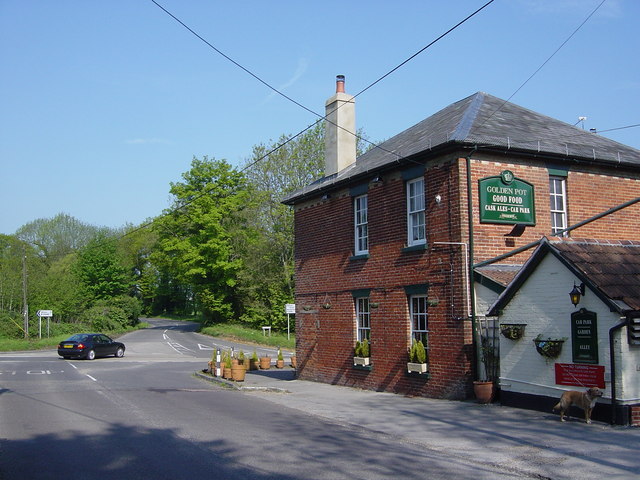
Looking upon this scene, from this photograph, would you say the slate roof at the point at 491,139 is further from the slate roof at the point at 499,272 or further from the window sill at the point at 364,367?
the window sill at the point at 364,367

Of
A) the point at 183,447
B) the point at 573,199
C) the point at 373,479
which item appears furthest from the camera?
the point at 573,199

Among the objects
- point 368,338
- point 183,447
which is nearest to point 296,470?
point 183,447

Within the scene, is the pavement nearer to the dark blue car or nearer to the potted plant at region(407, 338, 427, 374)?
the potted plant at region(407, 338, 427, 374)

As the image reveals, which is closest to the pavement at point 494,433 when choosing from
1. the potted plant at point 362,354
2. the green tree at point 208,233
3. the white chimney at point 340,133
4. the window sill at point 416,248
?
the potted plant at point 362,354

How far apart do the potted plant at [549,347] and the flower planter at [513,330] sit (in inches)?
20.9

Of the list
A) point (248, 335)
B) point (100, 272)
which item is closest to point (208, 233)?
point (248, 335)

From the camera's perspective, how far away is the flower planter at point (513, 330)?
12867 mm

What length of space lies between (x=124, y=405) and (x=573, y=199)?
12.2 meters

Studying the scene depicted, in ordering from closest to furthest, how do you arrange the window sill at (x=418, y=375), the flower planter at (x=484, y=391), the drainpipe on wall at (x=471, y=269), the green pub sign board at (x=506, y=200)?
the flower planter at (x=484, y=391) < the drainpipe on wall at (x=471, y=269) < the green pub sign board at (x=506, y=200) < the window sill at (x=418, y=375)

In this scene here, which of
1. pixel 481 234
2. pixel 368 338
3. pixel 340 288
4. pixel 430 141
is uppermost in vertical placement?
pixel 430 141

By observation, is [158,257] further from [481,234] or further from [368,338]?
[481,234]

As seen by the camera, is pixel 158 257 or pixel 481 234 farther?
pixel 158 257

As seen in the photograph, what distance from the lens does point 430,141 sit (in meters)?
15.6

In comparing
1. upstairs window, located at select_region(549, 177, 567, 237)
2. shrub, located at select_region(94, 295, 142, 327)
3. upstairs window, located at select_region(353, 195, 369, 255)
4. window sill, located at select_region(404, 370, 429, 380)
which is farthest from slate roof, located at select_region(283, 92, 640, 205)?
shrub, located at select_region(94, 295, 142, 327)
